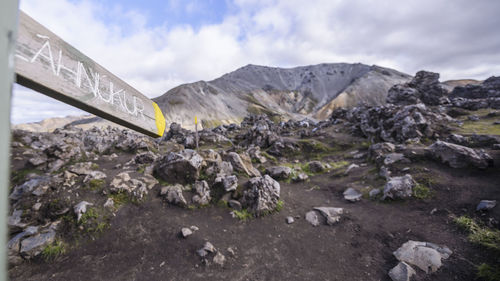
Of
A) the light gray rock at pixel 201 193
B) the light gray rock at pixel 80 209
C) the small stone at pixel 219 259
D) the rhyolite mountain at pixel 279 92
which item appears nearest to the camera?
the small stone at pixel 219 259

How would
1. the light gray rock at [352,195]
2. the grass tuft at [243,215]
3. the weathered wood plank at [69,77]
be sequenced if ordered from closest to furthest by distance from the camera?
the weathered wood plank at [69,77]
the grass tuft at [243,215]
the light gray rock at [352,195]

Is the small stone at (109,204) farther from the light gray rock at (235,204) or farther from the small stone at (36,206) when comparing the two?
the light gray rock at (235,204)

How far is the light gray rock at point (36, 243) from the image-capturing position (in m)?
5.82

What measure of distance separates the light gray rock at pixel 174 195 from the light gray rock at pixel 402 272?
7.44 m

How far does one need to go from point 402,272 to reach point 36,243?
34.9ft

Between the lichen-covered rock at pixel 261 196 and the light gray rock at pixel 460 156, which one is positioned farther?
the light gray rock at pixel 460 156

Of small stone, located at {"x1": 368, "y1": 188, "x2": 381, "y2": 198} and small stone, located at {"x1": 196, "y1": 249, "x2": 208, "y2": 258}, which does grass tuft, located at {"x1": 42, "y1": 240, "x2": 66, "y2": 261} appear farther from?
small stone, located at {"x1": 368, "y1": 188, "x2": 381, "y2": 198}

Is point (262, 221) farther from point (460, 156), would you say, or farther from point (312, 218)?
point (460, 156)

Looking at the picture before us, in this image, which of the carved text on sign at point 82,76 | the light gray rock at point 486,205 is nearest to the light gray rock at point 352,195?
the light gray rock at point 486,205

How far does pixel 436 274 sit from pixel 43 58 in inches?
319

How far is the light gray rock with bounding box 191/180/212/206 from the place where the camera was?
28.2ft

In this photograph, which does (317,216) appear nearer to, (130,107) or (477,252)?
(477,252)

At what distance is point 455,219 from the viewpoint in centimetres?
632

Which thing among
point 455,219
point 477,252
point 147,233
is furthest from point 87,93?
point 455,219
